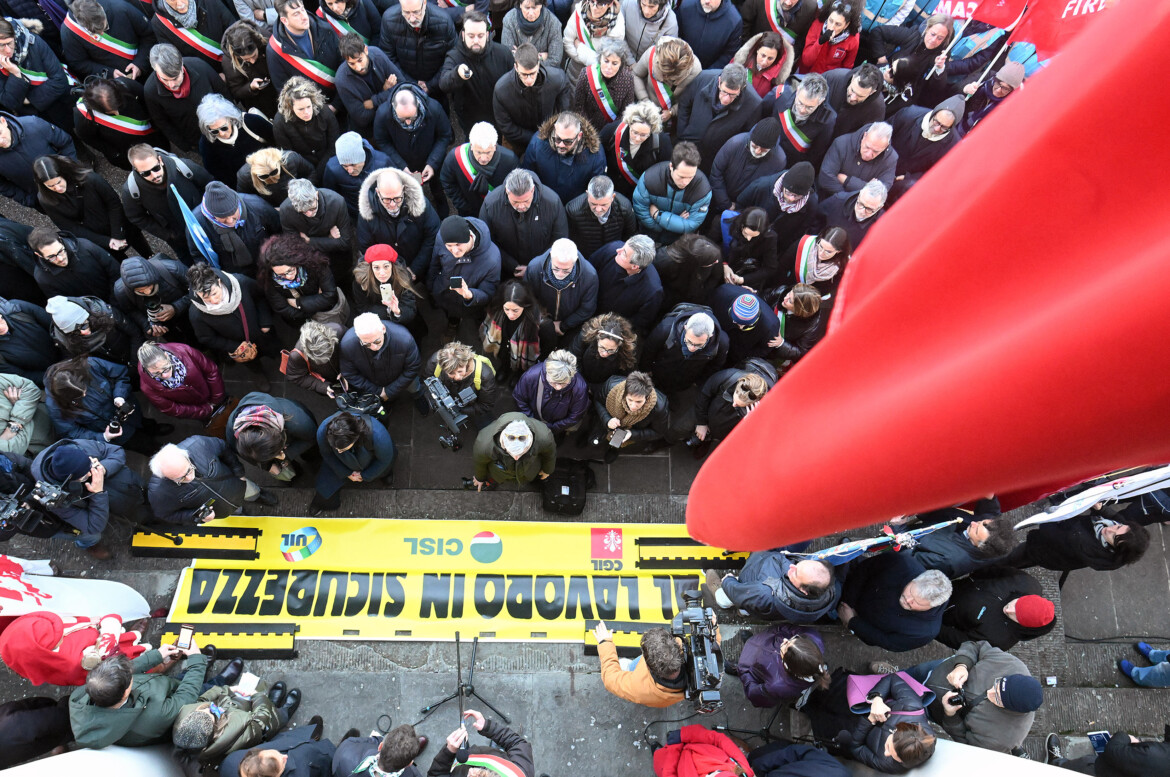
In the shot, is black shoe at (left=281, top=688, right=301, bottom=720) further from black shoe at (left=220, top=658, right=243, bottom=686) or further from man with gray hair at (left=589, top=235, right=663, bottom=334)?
man with gray hair at (left=589, top=235, right=663, bottom=334)

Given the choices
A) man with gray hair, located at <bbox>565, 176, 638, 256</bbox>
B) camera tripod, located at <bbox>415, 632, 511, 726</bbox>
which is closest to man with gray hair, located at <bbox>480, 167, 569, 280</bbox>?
man with gray hair, located at <bbox>565, 176, 638, 256</bbox>

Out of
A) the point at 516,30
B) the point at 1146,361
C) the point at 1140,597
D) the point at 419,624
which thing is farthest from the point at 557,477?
the point at 1140,597

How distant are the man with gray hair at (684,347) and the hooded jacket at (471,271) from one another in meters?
1.55

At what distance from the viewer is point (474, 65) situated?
6.52 m

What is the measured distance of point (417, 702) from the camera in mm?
5430

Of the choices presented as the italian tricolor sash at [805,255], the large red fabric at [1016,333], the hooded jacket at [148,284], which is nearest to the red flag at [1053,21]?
the italian tricolor sash at [805,255]

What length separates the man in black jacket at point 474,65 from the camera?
6.20 metres

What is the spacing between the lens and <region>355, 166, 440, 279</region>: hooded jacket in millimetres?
5469

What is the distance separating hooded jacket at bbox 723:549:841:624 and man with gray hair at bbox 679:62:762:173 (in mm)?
4020

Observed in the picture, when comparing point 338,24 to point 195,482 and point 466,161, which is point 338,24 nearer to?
point 466,161

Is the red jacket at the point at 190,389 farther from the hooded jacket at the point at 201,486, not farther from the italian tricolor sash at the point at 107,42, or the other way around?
the italian tricolor sash at the point at 107,42

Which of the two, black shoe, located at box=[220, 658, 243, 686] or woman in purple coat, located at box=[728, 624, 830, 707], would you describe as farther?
black shoe, located at box=[220, 658, 243, 686]

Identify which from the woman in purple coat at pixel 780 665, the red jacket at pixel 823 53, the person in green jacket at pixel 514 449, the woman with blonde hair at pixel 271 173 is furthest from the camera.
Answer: the red jacket at pixel 823 53

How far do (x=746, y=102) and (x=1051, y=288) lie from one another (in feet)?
18.5
